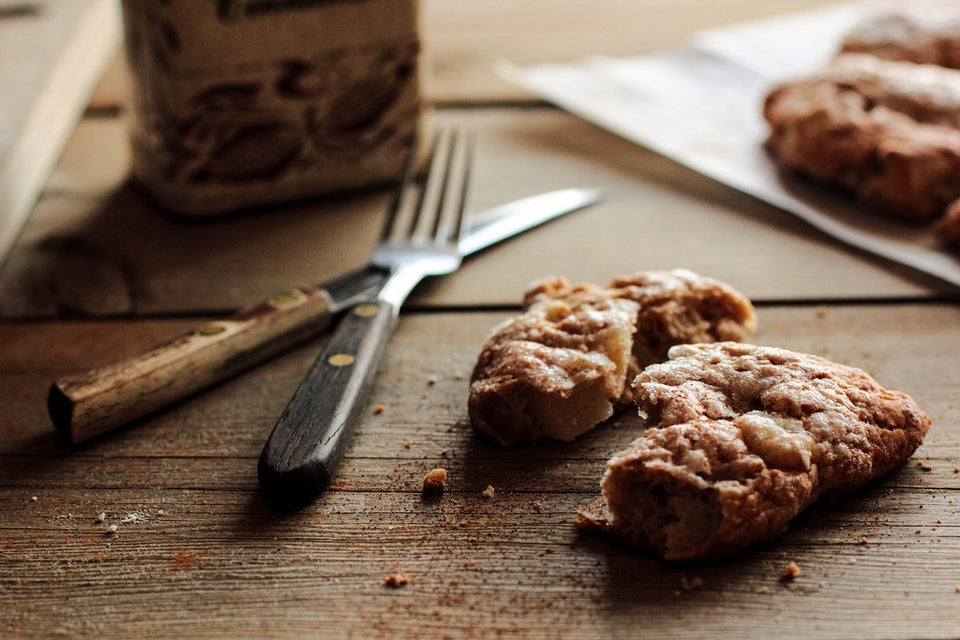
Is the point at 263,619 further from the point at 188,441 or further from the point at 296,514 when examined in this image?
the point at 188,441

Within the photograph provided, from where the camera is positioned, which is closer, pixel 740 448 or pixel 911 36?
pixel 740 448

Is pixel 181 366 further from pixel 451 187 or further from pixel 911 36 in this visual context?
pixel 911 36

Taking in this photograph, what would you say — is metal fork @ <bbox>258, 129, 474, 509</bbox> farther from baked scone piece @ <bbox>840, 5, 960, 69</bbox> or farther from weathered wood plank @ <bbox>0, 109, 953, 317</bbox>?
baked scone piece @ <bbox>840, 5, 960, 69</bbox>

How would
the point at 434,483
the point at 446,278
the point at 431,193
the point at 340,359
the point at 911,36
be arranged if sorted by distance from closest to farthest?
the point at 434,483 → the point at 340,359 → the point at 446,278 → the point at 431,193 → the point at 911,36

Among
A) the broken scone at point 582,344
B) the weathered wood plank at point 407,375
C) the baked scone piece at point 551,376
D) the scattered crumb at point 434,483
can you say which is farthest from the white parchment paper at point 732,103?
the scattered crumb at point 434,483

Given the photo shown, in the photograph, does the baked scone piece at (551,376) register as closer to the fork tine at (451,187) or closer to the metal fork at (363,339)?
the metal fork at (363,339)

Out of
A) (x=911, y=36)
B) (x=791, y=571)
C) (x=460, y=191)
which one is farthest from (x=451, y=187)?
(x=911, y=36)

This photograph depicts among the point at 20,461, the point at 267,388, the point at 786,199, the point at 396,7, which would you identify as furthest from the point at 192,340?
the point at 786,199
